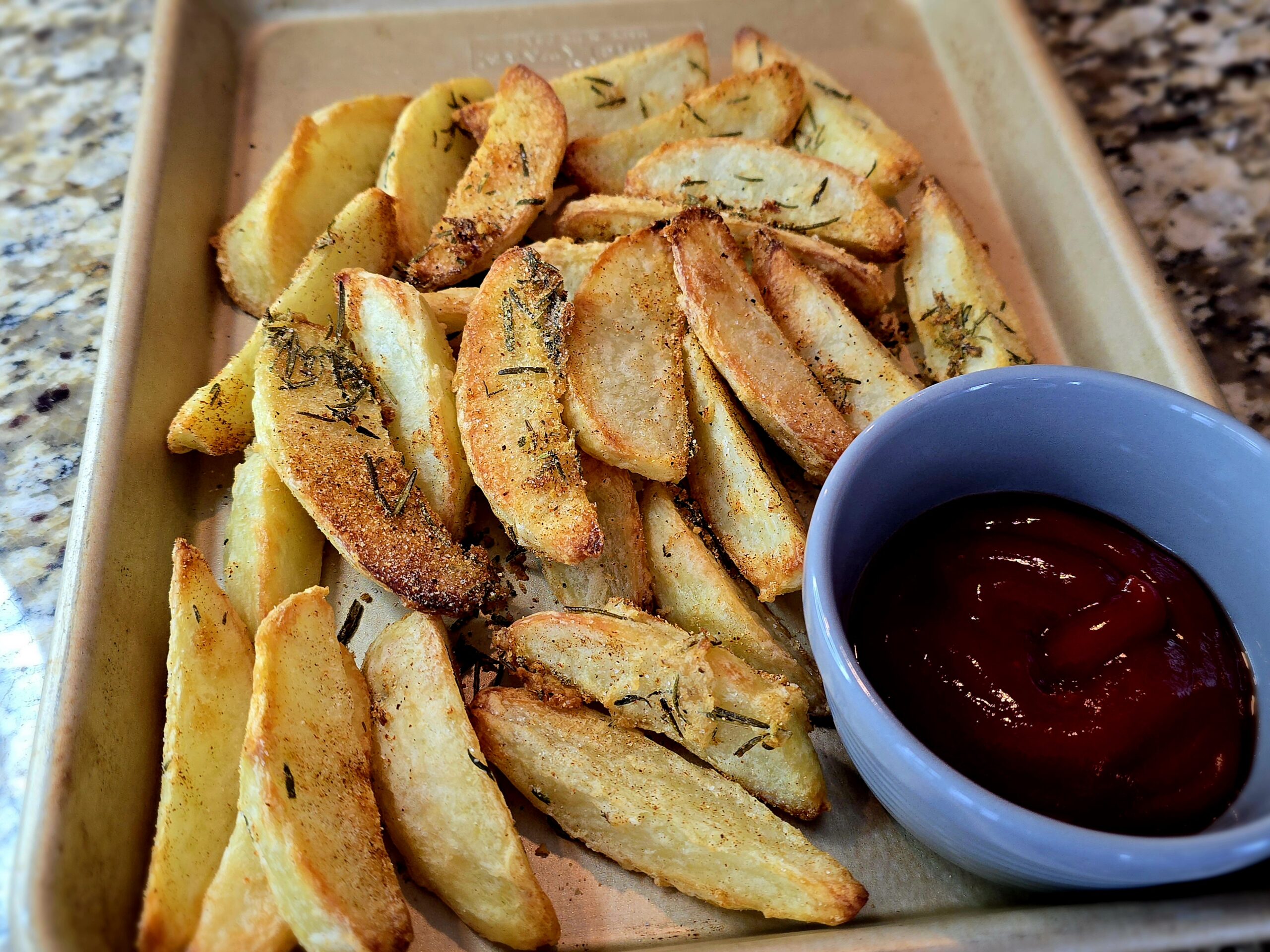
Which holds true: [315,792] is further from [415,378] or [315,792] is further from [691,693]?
[415,378]

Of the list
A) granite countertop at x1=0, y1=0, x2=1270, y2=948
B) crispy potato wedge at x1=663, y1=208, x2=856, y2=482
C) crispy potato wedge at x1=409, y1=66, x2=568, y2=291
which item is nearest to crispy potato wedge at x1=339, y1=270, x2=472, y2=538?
crispy potato wedge at x1=409, y1=66, x2=568, y2=291

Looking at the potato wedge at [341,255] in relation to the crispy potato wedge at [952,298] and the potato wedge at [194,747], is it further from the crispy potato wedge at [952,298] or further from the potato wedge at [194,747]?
the crispy potato wedge at [952,298]

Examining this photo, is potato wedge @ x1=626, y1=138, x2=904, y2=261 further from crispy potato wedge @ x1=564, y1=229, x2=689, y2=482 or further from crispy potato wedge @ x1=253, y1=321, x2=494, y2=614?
crispy potato wedge @ x1=253, y1=321, x2=494, y2=614

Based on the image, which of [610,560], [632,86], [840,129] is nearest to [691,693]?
[610,560]

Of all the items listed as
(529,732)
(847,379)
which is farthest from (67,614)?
(847,379)

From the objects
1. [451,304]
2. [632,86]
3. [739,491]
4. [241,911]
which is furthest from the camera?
[632,86]

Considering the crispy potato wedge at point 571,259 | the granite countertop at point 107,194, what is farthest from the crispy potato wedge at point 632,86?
the granite countertop at point 107,194
